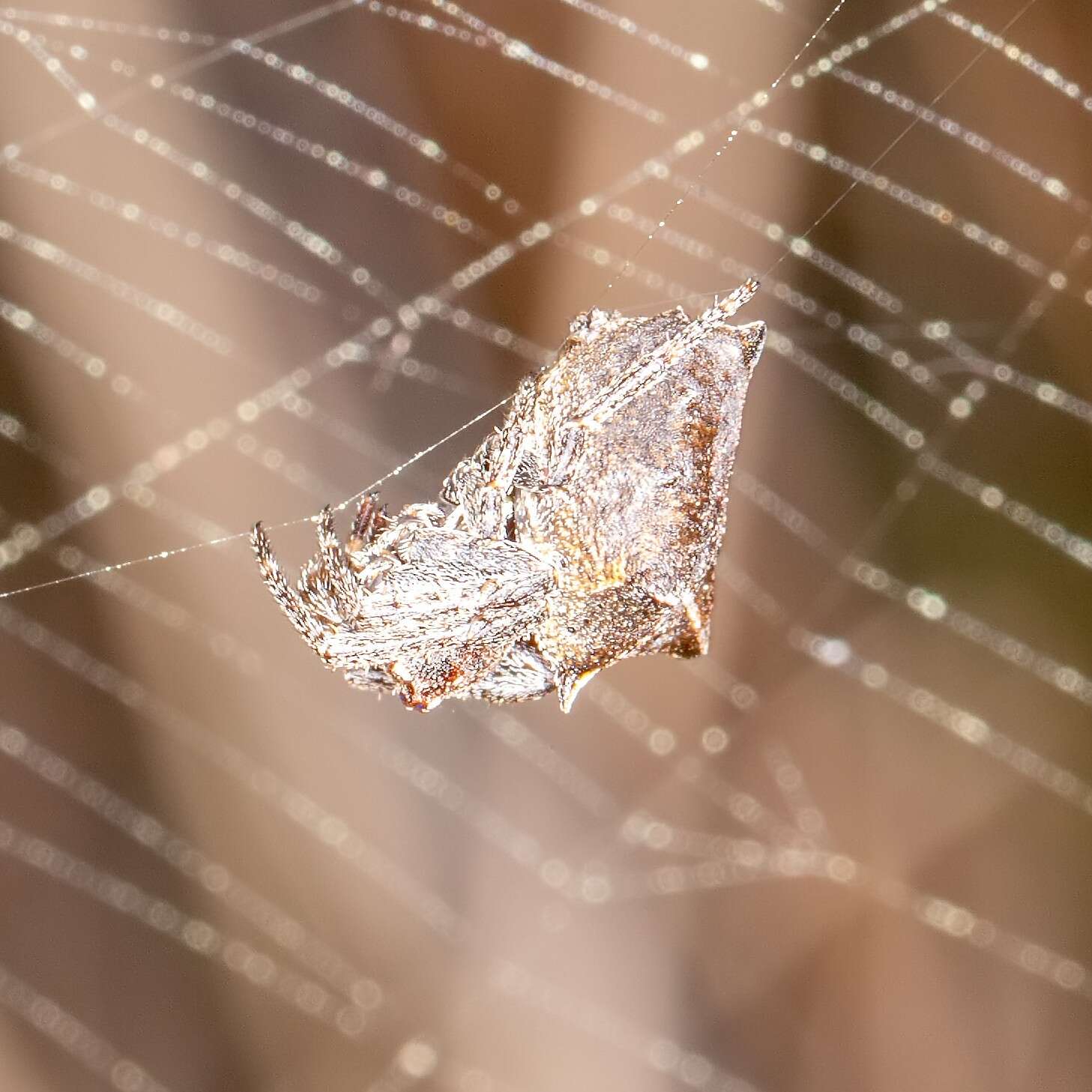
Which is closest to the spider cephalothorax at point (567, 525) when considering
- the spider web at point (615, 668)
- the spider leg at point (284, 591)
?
the spider leg at point (284, 591)

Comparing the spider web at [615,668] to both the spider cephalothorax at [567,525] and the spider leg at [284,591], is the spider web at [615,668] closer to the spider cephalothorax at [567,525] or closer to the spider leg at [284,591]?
the spider cephalothorax at [567,525]

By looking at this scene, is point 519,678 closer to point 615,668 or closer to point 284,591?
point 284,591

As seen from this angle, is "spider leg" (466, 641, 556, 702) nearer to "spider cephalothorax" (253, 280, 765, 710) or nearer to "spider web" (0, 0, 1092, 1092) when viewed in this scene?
"spider cephalothorax" (253, 280, 765, 710)

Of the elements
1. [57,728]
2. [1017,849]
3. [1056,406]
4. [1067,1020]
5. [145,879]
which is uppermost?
[1056,406]

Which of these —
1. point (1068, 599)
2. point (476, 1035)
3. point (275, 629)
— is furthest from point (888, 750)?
point (275, 629)

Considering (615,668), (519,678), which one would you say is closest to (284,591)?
(519,678)

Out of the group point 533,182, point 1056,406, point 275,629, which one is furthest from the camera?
point 275,629

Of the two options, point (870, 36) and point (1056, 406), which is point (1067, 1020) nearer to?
point (1056, 406)
